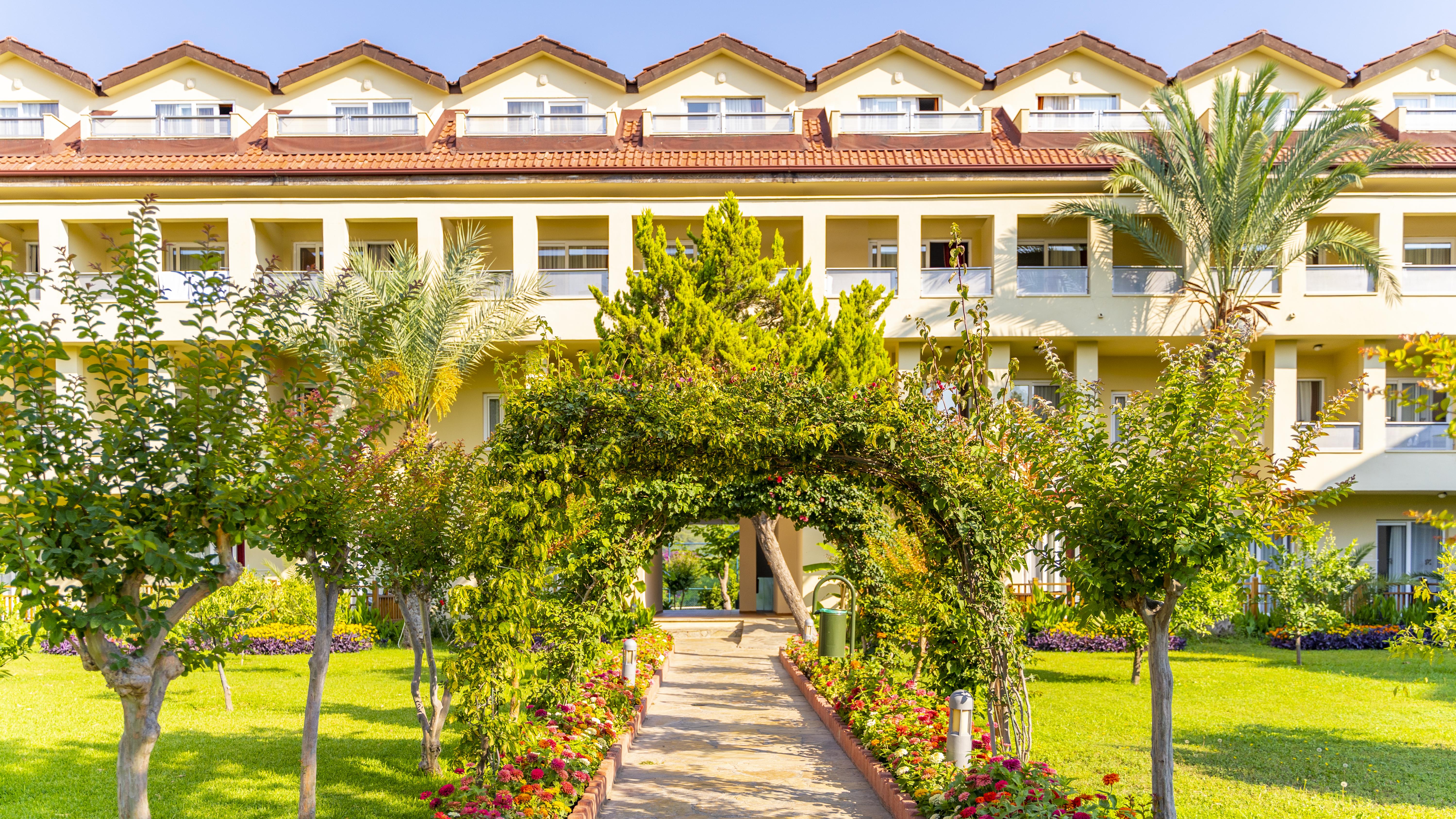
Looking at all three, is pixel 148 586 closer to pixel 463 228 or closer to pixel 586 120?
pixel 463 228

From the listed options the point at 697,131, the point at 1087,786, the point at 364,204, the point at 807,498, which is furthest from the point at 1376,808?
the point at 364,204

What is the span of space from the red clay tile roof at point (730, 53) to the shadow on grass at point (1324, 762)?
702 inches

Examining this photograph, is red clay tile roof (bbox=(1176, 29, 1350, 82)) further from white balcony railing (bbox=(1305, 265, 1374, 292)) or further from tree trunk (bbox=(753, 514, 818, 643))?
tree trunk (bbox=(753, 514, 818, 643))

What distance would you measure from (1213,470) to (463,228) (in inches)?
694

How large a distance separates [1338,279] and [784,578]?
14.3 meters

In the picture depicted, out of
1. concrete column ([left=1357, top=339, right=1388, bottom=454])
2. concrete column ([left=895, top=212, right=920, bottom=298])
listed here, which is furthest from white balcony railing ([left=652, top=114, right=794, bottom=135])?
concrete column ([left=1357, top=339, right=1388, bottom=454])

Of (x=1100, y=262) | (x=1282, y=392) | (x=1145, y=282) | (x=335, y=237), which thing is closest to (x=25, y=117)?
(x=335, y=237)

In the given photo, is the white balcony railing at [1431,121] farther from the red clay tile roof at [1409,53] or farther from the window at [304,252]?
the window at [304,252]

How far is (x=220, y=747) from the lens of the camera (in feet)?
32.4

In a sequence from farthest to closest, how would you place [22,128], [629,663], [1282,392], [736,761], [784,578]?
[22,128] < [1282,392] < [784,578] < [629,663] < [736,761]

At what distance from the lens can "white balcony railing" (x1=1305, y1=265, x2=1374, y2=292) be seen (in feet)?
63.2

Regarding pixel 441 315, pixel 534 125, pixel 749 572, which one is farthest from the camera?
pixel 749 572

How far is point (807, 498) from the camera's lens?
11.6 m

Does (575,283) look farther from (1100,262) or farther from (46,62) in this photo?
(46,62)
